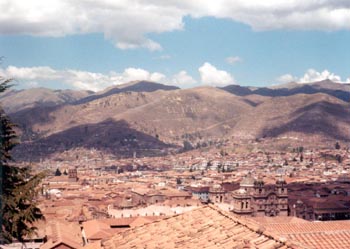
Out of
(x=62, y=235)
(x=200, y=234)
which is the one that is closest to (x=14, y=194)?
(x=200, y=234)

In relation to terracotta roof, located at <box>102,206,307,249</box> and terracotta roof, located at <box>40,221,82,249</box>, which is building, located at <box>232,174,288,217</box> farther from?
terracotta roof, located at <box>102,206,307,249</box>

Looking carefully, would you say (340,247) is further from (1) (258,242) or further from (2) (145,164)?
(2) (145,164)

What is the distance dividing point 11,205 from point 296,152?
19034 cm

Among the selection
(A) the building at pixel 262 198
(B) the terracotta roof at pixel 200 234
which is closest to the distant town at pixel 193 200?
(A) the building at pixel 262 198

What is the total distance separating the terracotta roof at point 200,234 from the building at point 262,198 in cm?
5595

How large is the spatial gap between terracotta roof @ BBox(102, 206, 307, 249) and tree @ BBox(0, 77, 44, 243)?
8.12ft

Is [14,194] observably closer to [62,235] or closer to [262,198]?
[62,235]

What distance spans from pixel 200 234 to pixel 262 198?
63.5 m

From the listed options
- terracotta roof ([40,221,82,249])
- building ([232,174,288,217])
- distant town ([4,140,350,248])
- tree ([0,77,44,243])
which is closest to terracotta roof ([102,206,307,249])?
distant town ([4,140,350,248])

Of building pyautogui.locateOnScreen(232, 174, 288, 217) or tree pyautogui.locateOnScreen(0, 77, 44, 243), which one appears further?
building pyautogui.locateOnScreen(232, 174, 288, 217)

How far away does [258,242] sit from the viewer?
10180mm

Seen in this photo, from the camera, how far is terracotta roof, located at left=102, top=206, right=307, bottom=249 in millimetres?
10477

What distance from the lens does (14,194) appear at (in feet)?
42.1

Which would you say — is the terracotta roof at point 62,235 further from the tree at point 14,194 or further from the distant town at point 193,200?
the tree at point 14,194
